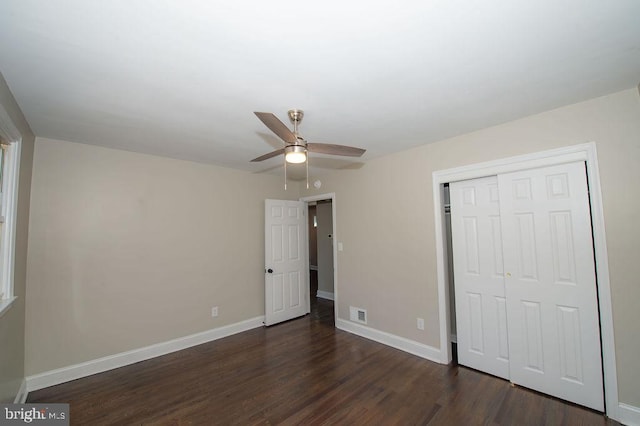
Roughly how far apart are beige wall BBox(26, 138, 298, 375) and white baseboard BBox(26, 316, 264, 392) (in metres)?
0.07

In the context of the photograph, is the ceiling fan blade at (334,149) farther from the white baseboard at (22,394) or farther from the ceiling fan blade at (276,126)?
the white baseboard at (22,394)

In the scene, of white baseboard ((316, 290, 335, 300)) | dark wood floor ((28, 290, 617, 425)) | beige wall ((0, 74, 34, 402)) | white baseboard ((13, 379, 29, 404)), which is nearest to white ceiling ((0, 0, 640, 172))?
beige wall ((0, 74, 34, 402))

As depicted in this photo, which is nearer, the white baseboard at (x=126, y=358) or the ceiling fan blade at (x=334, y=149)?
the ceiling fan blade at (x=334, y=149)

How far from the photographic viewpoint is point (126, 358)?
120 inches

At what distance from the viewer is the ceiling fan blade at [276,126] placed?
5.55 ft

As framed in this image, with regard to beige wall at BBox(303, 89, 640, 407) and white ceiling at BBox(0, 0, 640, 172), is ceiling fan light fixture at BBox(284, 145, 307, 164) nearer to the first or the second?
white ceiling at BBox(0, 0, 640, 172)

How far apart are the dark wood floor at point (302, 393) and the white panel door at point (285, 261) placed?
3.40 feet

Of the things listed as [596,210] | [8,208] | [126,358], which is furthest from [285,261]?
[596,210]

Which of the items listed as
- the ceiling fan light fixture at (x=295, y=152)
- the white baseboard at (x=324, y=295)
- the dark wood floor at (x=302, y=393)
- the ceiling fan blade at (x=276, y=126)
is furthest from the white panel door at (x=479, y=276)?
the white baseboard at (x=324, y=295)

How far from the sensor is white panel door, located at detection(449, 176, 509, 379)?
106 inches

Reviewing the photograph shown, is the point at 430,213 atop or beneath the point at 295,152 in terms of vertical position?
beneath

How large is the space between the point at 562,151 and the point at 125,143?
4388mm

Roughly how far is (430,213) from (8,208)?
3.97 meters

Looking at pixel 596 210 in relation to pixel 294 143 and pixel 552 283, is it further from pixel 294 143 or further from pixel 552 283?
pixel 294 143
